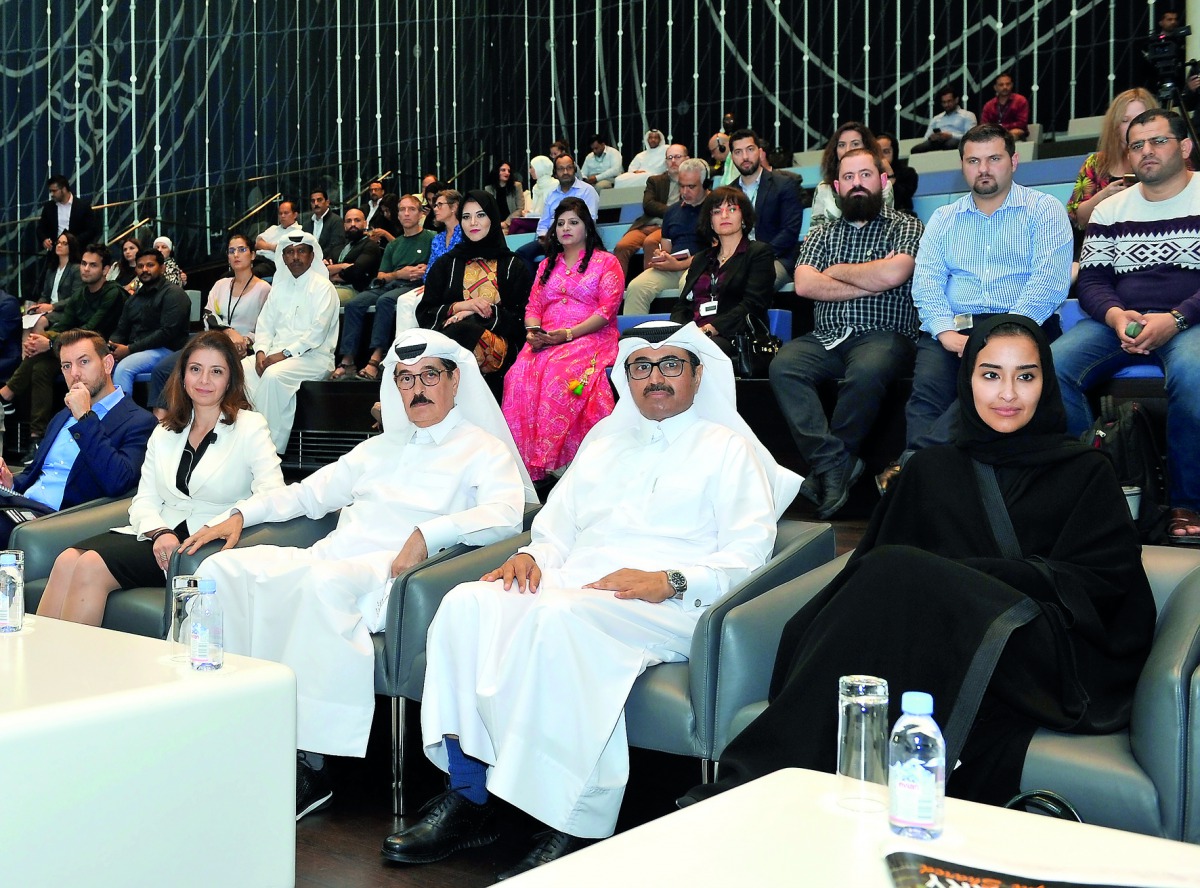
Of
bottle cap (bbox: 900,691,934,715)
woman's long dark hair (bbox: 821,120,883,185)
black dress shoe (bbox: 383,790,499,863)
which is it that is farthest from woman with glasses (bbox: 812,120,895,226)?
bottle cap (bbox: 900,691,934,715)

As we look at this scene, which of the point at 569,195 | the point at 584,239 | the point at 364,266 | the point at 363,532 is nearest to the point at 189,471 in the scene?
the point at 363,532

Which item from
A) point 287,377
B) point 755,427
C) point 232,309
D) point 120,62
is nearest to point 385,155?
point 120,62

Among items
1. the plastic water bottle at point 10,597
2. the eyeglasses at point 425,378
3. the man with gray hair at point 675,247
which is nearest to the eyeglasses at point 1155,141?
the eyeglasses at point 425,378

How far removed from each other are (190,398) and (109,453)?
431 mm

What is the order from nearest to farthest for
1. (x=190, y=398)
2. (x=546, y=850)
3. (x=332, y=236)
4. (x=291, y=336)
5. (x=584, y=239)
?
(x=546, y=850) < (x=190, y=398) < (x=584, y=239) < (x=291, y=336) < (x=332, y=236)

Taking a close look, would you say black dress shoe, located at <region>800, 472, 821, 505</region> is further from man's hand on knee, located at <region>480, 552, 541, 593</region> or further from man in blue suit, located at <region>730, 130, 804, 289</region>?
man in blue suit, located at <region>730, 130, 804, 289</region>

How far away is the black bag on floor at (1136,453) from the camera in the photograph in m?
3.35

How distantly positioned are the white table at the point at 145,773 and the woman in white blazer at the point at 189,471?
1577 millimetres

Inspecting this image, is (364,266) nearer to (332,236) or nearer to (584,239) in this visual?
(332,236)

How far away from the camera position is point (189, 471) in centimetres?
409

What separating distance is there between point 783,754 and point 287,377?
4865 mm

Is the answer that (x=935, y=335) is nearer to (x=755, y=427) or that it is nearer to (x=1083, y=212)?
(x=755, y=427)

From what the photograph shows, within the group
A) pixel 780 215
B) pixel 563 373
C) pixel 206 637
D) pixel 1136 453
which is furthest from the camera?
pixel 780 215

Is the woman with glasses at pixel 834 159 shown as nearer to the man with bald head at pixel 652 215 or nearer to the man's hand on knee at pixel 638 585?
the man with bald head at pixel 652 215
